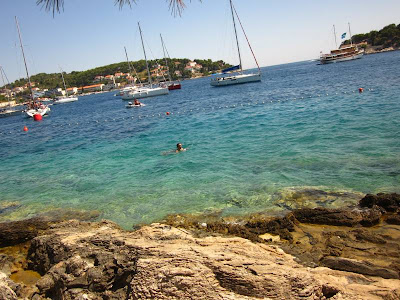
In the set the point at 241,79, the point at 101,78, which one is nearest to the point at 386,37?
the point at 241,79

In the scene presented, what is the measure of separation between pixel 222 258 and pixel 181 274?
0.61 meters

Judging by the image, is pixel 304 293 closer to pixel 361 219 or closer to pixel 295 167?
pixel 361 219

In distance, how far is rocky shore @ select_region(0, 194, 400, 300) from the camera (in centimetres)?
372

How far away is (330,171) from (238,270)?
812 cm

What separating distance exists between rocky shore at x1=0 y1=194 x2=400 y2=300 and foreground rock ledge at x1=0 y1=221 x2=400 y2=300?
1 centimetres

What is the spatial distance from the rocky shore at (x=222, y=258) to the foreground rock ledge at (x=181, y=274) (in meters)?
0.01

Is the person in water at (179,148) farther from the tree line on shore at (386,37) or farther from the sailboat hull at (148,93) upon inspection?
the tree line on shore at (386,37)

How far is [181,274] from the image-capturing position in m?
3.79

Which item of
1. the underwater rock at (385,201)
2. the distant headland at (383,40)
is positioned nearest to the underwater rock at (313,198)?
the underwater rock at (385,201)

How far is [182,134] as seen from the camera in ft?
72.5

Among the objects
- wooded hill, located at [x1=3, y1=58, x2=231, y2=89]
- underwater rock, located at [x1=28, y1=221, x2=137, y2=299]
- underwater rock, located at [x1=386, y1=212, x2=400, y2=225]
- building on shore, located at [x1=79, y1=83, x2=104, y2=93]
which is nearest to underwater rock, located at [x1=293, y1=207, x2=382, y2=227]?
underwater rock, located at [x1=386, y1=212, x2=400, y2=225]

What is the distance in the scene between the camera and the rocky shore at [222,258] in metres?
3.72

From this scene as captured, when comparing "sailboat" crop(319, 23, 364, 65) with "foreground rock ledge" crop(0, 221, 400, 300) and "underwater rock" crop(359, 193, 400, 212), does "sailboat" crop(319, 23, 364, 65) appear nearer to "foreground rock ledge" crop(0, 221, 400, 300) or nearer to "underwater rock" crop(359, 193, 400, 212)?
"underwater rock" crop(359, 193, 400, 212)

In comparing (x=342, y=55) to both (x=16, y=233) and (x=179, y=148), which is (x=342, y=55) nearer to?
(x=179, y=148)
